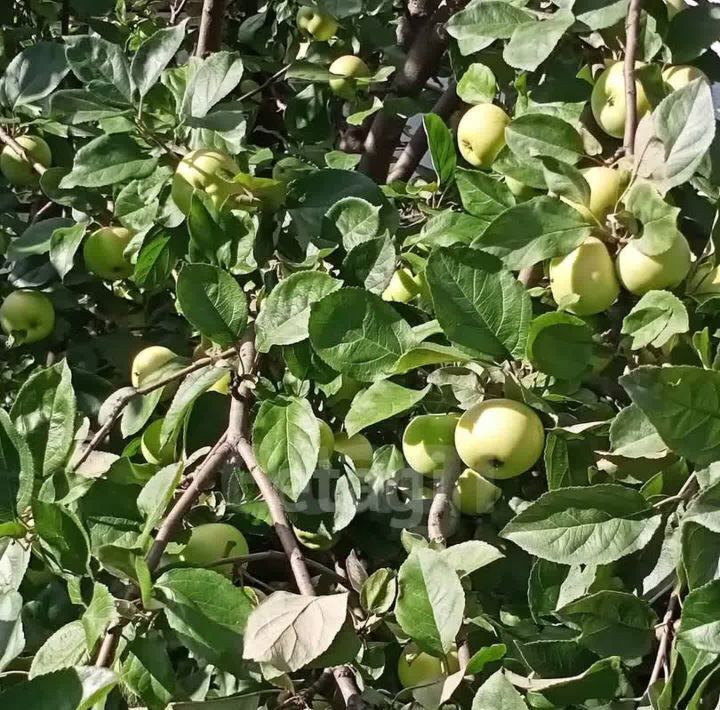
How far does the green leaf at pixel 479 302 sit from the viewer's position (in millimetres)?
639

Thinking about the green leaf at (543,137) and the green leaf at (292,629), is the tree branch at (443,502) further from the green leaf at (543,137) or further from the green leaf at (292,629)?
the green leaf at (543,137)

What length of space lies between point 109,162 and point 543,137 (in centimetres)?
40

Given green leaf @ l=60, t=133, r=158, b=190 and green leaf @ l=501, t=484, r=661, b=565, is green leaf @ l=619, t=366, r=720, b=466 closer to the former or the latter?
green leaf @ l=501, t=484, r=661, b=565

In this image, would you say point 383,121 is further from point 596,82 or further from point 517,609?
point 517,609

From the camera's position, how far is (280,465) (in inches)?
26.0

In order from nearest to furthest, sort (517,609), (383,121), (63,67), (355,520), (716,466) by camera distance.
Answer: (716,466), (517,609), (355,520), (63,67), (383,121)

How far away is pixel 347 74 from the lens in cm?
116

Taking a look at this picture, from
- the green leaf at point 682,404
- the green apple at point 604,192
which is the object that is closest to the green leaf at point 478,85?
the green apple at point 604,192

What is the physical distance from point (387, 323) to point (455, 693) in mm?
262

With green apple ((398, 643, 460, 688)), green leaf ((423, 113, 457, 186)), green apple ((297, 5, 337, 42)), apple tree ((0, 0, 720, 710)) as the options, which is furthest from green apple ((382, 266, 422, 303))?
green apple ((297, 5, 337, 42))

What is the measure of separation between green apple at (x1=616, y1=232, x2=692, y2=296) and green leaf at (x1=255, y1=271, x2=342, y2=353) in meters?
0.21

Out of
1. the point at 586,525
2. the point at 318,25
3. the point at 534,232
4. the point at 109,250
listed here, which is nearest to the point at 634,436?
the point at 586,525

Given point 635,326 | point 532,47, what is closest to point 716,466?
point 635,326

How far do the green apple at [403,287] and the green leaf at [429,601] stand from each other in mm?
305
